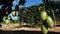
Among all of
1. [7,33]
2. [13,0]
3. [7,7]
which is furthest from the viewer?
[7,33]

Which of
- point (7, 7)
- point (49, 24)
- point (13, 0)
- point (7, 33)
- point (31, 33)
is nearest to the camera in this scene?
point (49, 24)

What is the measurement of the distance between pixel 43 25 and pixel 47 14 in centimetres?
7

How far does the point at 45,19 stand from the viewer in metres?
1.06

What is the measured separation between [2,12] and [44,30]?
0.98 m

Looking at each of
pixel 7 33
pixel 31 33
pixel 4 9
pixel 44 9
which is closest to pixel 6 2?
pixel 4 9

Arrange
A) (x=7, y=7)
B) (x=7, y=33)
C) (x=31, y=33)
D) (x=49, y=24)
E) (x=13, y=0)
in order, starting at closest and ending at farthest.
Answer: (x=49, y=24)
(x=7, y=7)
(x=13, y=0)
(x=31, y=33)
(x=7, y=33)

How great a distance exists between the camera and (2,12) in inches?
76.6

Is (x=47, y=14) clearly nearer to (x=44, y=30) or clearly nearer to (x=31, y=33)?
(x=44, y=30)

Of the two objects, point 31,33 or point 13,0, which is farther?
point 31,33

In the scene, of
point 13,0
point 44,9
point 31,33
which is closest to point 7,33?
point 31,33

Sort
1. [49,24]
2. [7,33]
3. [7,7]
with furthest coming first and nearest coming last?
[7,33], [7,7], [49,24]

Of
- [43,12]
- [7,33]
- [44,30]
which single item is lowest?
[7,33]

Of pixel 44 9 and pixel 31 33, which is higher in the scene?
pixel 44 9

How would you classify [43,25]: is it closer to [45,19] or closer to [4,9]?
[45,19]
